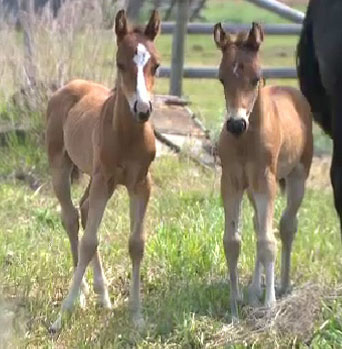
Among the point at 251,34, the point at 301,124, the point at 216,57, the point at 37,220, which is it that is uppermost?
the point at 251,34

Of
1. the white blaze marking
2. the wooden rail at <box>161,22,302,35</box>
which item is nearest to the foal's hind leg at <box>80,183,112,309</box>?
the white blaze marking

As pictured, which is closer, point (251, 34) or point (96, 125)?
point (251, 34)

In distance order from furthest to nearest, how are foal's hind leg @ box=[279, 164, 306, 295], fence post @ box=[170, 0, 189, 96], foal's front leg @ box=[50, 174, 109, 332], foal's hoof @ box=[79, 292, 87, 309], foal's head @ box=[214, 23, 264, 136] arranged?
1. fence post @ box=[170, 0, 189, 96]
2. foal's hind leg @ box=[279, 164, 306, 295]
3. foal's hoof @ box=[79, 292, 87, 309]
4. foal's front leg @ box=[50, 174, 109, 332]
5. foal's head @ box=[214, 23, 264, 136]

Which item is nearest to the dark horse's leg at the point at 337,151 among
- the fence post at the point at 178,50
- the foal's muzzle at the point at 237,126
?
the foal's muzzle at the point at 237,126

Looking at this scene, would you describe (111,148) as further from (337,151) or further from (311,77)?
(337,151)

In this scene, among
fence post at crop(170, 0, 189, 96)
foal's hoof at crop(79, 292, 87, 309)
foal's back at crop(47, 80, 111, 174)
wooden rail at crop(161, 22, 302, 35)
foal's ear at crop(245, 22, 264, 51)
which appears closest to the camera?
foal's ear at crop(245, 22, 264, 51)

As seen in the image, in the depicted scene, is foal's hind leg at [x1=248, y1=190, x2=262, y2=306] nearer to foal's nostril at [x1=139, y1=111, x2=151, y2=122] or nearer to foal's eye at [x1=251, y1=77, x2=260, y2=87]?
foal's eye at [x1=251, y1=77, x2=260, y2=87]

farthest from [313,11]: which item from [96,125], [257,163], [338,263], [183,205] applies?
[183,205]

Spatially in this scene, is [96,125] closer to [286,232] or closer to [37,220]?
[286,232]

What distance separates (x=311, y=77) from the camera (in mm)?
5418

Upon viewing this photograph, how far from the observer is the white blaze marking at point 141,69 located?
17.9 feet

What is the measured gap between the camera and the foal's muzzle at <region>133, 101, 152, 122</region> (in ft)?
17.8

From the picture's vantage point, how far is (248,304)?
6.08m

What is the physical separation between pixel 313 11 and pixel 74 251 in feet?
6.83
